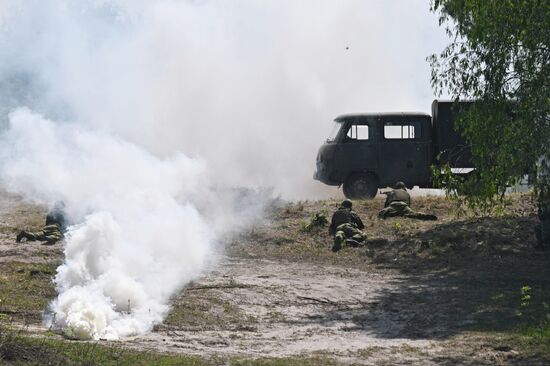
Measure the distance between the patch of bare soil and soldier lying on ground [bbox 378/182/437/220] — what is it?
41cm

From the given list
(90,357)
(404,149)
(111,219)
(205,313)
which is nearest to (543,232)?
(404,149)

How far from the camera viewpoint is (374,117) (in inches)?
1146

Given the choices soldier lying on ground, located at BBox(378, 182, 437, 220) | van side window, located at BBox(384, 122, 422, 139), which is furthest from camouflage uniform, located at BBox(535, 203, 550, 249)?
van side window, located at BBox(384, 122, 422, 139)

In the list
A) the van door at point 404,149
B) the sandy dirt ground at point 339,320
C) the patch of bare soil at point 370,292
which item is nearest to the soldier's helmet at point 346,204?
the patch of bare soil at point 370,292

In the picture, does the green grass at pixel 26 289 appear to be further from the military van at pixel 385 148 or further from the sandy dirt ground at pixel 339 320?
the military van at pixel 385 148

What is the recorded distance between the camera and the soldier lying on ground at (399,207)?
2697cm

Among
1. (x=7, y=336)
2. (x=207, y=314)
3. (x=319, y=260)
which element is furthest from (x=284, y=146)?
(x=7, y=336)

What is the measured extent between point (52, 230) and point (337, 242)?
7465 mm

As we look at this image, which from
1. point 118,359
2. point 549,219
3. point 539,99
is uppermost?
point 539,99

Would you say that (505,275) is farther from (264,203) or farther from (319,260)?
(264,203)

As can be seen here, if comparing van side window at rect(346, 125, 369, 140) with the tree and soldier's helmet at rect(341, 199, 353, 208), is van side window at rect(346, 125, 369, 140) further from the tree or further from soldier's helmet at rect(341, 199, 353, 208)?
the tree

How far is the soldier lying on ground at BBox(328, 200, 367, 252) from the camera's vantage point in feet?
81.2

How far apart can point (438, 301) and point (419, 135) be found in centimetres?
1054

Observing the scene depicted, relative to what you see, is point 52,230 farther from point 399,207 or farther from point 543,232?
point 543,232
